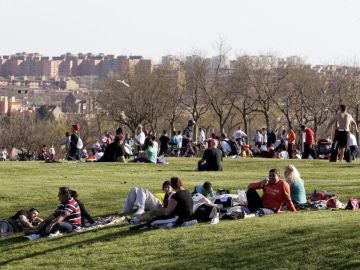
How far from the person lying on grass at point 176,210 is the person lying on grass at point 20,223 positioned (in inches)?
116

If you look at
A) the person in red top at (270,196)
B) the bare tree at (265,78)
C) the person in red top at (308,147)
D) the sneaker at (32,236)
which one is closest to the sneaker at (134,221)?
the sneaker at (32,236)

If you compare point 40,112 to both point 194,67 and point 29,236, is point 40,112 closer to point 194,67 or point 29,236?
point 194,67

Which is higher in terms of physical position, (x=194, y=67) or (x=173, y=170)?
(x=194, y=67)

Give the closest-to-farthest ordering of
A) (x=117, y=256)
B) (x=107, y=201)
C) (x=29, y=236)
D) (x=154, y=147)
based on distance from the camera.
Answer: (x=117, y=256) < (x=29, y=236) < (x=107, y=201) < (x=154, y=147)

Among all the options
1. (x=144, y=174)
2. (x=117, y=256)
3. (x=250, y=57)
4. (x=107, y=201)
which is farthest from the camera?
(x=250, y=57)

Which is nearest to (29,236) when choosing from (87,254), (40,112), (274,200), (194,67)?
(87,254)

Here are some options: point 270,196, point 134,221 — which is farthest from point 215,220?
point 134,221

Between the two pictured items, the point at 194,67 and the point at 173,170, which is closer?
the point at 173,170

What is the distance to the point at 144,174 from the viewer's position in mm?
33969

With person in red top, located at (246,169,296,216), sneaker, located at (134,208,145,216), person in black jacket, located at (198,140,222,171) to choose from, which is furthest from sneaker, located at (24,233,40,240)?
person in black jacket, located at (198,140,222,171)

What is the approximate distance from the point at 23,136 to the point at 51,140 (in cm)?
320

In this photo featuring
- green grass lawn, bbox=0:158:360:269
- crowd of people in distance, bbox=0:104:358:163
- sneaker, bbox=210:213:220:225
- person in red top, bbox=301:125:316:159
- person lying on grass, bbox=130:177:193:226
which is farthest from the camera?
person in red top, bbox=301:125:316:159

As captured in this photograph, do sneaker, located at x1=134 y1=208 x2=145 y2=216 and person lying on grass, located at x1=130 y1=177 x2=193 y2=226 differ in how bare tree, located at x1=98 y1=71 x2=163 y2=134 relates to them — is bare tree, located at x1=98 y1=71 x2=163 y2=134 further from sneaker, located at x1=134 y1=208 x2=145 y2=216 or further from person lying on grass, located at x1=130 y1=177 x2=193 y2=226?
person lying on grass, located at x1=130 y1=177 x2=193 y2=226

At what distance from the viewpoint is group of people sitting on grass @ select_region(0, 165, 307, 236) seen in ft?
72.9
